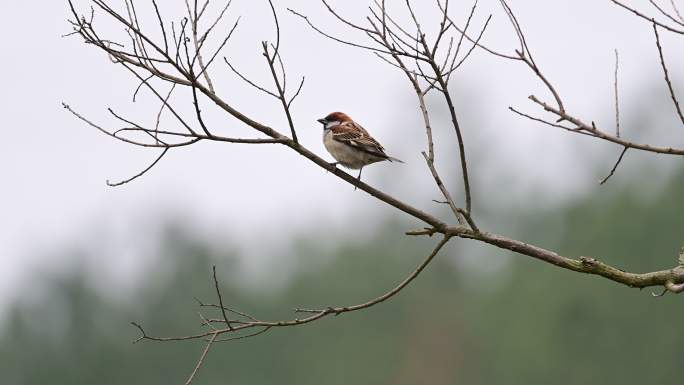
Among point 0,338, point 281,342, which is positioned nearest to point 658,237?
point 281,342

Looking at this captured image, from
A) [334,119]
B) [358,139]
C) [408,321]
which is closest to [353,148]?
[358,139]

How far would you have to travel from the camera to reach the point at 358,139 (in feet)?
31.1

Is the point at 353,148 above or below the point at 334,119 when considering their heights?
below

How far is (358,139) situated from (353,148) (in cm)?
8

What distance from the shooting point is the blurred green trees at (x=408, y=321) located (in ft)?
128

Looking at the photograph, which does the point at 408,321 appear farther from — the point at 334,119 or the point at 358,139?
the point at 358,139

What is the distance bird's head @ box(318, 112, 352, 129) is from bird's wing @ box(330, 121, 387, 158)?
1.24ft

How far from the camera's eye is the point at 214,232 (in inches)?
2530

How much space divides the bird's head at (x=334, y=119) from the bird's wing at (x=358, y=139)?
0.38 m

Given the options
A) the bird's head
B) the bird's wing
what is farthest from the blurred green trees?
the bird's wing

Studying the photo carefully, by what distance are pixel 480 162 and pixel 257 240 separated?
16801mm

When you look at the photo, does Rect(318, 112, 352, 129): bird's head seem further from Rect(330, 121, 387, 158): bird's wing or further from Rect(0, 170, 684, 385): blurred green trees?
Rect(0, 170, 684, 385): blurred green trees

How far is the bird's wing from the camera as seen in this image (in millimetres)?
9438

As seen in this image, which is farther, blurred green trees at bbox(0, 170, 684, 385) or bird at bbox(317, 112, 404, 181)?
blurred green trees at bbox(0, 170, 684, 385)
